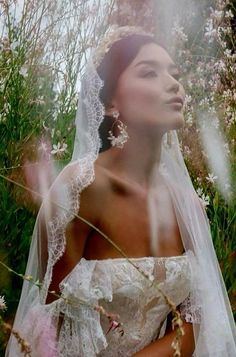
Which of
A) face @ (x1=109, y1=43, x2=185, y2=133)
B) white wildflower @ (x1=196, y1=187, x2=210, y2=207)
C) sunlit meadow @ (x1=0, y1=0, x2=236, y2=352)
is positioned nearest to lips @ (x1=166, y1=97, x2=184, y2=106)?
face @ (x1=109, y1=43, x2=185, y2=133)

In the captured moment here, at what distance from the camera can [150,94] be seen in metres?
1.10

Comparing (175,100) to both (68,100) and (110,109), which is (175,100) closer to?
(110,109)

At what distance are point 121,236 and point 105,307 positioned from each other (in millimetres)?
109

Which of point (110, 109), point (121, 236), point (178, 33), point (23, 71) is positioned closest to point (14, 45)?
point (23, 71)

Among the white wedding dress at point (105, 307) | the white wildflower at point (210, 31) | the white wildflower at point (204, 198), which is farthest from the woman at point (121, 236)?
the white wildflower at point (210, 31)

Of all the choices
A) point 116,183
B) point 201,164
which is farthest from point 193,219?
point 201,164

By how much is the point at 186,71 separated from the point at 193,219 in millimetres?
874

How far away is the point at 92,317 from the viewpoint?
1.08 metres

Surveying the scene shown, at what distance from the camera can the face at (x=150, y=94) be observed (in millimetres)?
1095

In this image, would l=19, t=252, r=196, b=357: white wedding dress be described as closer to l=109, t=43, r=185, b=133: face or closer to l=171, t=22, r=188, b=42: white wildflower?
l=109, t=43, r=185, b=133: face

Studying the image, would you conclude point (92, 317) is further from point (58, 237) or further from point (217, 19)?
point (217, 19)

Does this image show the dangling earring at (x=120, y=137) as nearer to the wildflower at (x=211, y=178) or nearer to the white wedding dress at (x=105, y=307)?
the white wedding dress at (x=105, y=307)

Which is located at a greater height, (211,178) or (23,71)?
(23,71)

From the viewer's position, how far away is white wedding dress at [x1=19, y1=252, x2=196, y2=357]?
1.07 metres
